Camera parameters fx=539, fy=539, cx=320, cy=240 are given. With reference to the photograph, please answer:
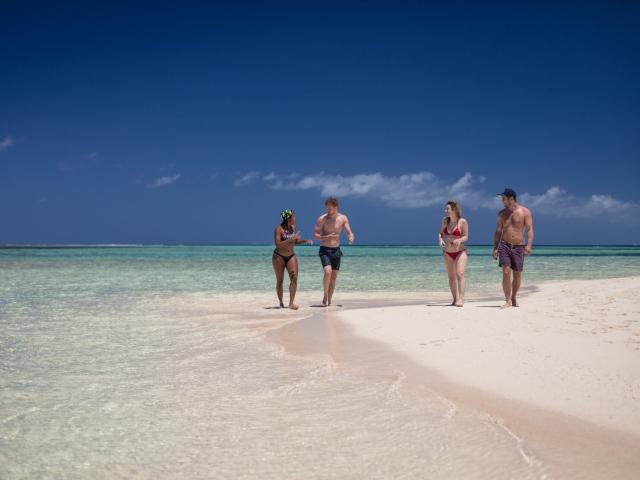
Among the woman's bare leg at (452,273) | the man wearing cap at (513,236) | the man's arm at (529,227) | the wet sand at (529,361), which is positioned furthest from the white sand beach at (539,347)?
the man's arm at (529,227)

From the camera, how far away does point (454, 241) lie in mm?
9039

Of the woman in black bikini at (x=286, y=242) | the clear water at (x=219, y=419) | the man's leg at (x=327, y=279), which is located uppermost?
the woman in black bikini at (x=286, y=242)

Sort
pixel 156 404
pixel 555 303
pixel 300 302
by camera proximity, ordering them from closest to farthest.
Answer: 1. pixel 156 404
2. pixel 555 303
3. pixel 300 302

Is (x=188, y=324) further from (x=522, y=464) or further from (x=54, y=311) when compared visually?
(x=522, y=464)

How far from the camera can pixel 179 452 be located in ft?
9.95

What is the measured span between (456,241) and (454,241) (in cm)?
3

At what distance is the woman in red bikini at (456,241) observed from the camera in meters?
9.03

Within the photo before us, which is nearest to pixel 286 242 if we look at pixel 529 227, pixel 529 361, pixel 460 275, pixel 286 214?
pixel 286 214

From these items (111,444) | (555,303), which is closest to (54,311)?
(111,444)

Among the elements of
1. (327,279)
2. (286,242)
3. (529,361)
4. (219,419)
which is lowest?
(219,419)

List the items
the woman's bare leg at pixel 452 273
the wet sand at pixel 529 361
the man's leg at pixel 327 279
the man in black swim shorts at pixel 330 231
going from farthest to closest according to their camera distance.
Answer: the man's leg at pixel 327 279, the man in black swim shorts at pixel 330 231, the woman's bare leg at pixel 452 273, the wet sand at pixel 529 361

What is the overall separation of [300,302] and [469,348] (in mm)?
6153

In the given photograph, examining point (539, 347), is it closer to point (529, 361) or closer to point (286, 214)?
point (529, 361)

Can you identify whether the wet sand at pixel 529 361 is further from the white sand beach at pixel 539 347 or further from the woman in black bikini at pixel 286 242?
the woman in black bikini at pixel 286 242
